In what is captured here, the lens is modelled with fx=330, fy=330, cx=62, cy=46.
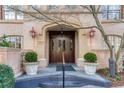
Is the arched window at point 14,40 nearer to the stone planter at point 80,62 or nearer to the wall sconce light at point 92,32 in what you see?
the stone planter at point 80,62

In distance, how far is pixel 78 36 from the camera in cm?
377

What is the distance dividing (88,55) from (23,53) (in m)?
0.73

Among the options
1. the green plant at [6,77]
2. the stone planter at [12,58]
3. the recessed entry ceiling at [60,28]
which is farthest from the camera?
the recessed entry ceiling at [60,28]

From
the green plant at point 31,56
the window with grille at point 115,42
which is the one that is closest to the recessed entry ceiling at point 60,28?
the green plant at point 31,56

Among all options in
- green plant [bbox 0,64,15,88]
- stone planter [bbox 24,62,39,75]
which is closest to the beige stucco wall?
stone planter [bbox 24,62,39,75]

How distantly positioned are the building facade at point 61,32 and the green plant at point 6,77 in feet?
0.94

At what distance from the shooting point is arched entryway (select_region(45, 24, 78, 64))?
3.75m

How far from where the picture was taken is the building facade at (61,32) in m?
3.69

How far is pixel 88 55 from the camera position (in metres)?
3.72

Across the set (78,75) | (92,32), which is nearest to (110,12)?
(92,32)
